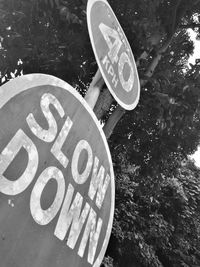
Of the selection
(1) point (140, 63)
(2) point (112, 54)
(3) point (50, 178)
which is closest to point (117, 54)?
(2) point (112, 54)

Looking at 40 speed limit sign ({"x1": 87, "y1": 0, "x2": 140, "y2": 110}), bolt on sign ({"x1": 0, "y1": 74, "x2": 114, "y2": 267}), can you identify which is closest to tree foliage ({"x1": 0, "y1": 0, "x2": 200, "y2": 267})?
40 speed limit sign ({"x1": 87, "y1": 0, "x2": 140, "y2": 110})

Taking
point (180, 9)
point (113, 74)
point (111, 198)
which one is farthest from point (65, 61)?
point (111, 198)

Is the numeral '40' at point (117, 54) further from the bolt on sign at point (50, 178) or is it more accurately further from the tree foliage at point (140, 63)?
the tree foliage at point (140, 63)

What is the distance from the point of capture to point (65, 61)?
126 inches

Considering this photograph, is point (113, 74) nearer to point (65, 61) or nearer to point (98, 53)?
point (98, 53)

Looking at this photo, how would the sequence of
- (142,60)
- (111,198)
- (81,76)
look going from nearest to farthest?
(111,198) → (142,60) → (81,76)

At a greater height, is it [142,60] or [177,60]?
[177,60]

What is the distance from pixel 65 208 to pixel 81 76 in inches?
111

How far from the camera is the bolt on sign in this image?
598 mm

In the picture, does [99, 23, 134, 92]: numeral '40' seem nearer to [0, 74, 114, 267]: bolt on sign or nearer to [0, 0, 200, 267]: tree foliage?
[0, 74, 114, 267]: bolt on sign

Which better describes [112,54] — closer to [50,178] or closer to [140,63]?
[50,178]

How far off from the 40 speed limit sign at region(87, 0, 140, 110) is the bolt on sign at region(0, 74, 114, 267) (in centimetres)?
29

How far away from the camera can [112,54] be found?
1251 millimetres

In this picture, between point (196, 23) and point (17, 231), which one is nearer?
point (17, 231)
